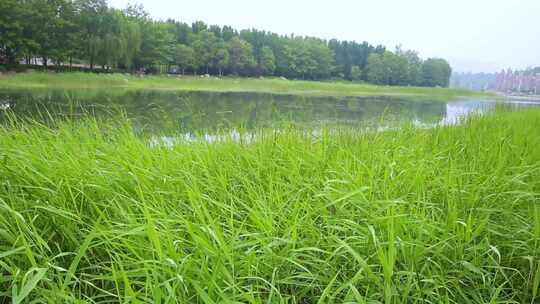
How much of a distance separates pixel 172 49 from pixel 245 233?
3695 centimetres

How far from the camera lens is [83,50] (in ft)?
85.1

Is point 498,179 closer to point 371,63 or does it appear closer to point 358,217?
point 358,217

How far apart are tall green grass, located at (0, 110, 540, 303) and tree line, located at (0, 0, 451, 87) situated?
2538 cm

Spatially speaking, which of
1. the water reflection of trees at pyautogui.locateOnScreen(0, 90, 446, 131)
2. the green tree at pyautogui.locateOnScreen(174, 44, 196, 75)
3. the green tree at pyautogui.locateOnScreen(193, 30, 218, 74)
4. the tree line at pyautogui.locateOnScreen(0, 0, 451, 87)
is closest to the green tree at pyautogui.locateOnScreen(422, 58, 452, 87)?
the tree line at pyautogui.locateOnScreen(0, 0, 451, 87)

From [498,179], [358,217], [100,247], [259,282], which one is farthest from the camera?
[498,179]

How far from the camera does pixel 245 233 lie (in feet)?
4.15

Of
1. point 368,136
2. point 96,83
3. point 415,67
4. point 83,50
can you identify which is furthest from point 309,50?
point 368,136

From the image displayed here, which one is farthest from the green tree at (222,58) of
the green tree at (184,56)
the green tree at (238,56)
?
the green tree at (184,56)

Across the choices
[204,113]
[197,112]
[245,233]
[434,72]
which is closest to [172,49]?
[197,112]

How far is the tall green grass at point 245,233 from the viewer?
3.26ft

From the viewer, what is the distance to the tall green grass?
0.99 meters

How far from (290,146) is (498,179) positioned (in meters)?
1.14

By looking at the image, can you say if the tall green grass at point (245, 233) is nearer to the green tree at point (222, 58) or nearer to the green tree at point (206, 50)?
the green tree at point (206, 50)

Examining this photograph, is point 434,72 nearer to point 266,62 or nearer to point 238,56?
point 266,62
